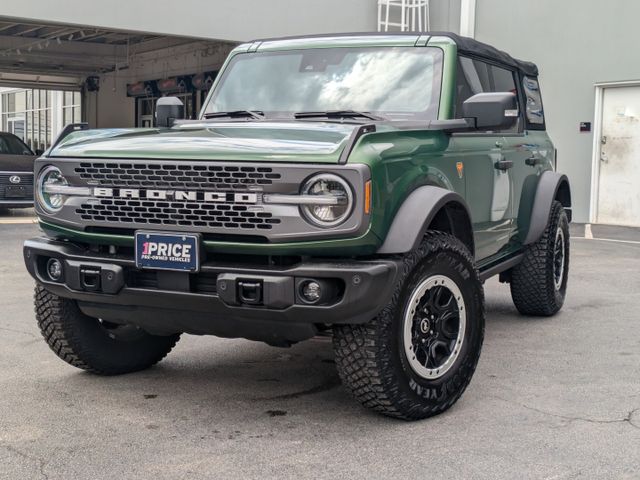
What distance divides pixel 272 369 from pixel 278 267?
144 centimetres

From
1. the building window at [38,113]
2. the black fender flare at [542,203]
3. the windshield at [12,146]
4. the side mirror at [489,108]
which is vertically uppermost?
the building window at [38,113]

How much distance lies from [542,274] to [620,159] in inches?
376

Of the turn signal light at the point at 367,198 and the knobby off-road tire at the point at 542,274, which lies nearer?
the turn signal light at the point at 367,198

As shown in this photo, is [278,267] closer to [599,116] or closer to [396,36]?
[396,36]

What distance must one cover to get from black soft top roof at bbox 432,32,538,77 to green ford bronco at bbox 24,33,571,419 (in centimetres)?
8

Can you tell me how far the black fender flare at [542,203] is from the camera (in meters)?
6.00

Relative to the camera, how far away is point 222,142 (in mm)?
3822

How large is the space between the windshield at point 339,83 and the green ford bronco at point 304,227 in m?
0.01

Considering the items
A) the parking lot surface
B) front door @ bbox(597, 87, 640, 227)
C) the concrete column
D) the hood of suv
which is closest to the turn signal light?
the hood of suv

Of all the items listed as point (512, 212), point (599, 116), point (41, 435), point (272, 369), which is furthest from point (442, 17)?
point (41, 435)

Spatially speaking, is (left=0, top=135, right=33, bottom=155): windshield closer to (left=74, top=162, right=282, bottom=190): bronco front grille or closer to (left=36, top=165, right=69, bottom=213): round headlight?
(left=36, top=165, right=69, bottom=213): round headlight

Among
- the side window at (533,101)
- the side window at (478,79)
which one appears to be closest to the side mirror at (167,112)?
the side window at (478,79)

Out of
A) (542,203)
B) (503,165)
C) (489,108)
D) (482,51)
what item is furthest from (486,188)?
(542,203)

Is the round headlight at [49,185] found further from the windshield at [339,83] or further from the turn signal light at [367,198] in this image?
the turn signal light at [367,198]
